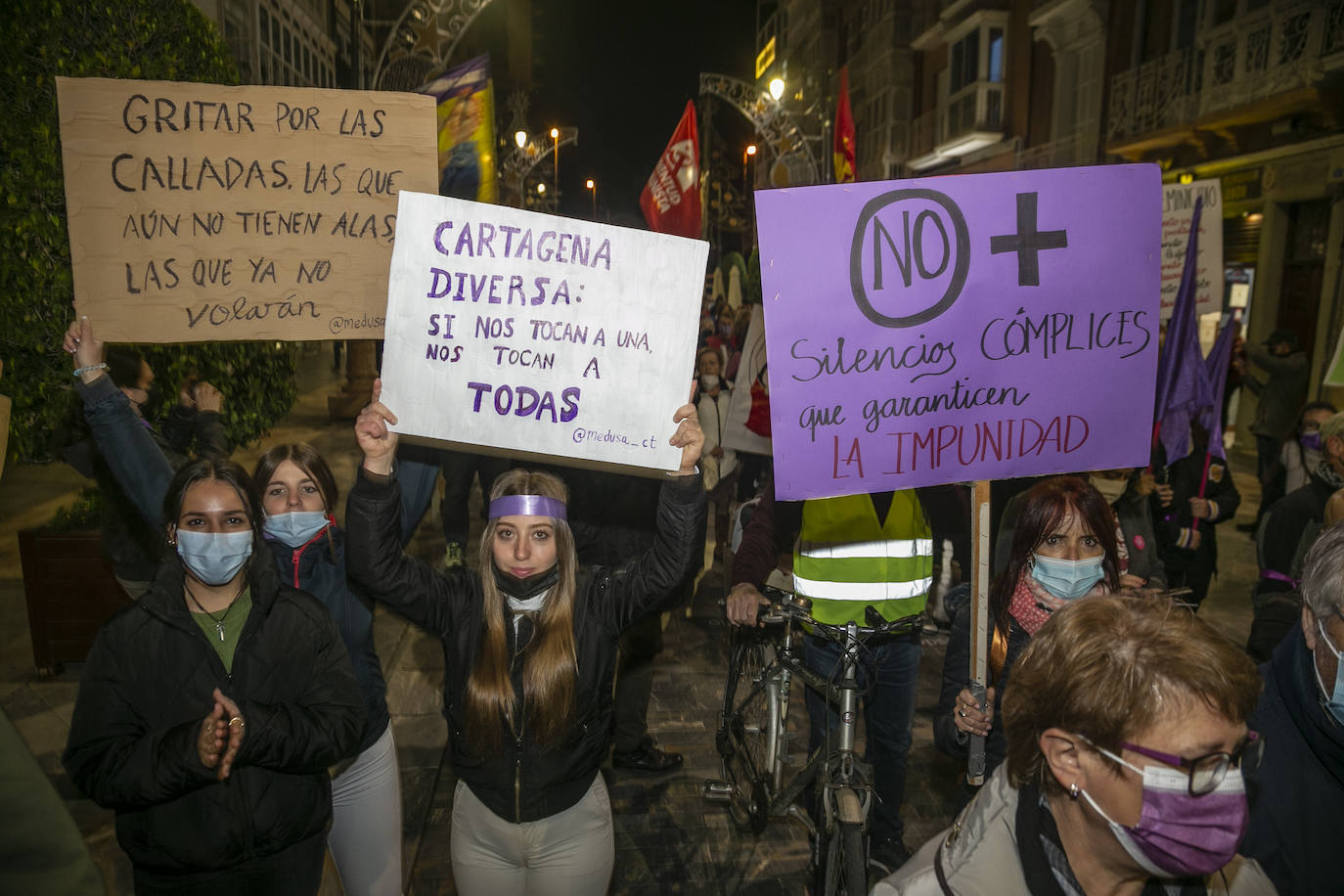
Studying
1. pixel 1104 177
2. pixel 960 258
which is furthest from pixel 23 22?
pixel 1104 177

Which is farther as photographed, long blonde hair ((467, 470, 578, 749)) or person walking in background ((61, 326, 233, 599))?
person walking in background ((61, 326, 233, 599))

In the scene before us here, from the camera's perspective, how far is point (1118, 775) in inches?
59.6

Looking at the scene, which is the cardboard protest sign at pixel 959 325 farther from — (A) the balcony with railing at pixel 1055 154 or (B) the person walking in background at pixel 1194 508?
(A) the balcony with railing at pixel 1055 154

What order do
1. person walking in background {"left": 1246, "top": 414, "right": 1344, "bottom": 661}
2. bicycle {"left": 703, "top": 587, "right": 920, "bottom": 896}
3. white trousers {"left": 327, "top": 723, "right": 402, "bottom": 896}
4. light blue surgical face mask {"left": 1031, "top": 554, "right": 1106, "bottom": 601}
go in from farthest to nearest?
1. person walking in background {"left": 1246, "top": 414, "right": 1344, "bottom": 661}
2. bicycle {"left": 703, "top": 587, "right": 920, "bottom": 896}
3. white trousers {"left": 327, "top": 723, "right": 402, "bottom": 896}
4. light blue surgical face mask {"left": 1031, "top": 554, "right": 1106, "bottom": 601}

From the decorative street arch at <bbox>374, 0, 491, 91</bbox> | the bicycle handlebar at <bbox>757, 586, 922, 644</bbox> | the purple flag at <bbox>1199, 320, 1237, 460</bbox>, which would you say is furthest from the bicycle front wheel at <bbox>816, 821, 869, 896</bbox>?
the decorative street arch at <bbox>374, 0, 491, 91</bbox>

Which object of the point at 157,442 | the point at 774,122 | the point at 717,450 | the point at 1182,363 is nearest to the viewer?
the point at 157,442

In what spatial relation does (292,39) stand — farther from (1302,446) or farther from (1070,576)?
(1070,576)

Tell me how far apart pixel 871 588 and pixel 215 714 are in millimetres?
2353

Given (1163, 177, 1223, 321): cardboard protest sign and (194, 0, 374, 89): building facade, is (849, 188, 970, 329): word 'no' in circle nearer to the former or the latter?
(1163, 177, 1223, 321): cardboard protest sign

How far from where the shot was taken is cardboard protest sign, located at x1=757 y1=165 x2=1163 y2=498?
2498 millimetres

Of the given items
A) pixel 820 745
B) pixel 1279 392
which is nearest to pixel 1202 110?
pixel 1279 392

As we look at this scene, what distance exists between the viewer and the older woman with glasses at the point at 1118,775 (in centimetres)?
148

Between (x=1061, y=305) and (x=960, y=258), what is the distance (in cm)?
36

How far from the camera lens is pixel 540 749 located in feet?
8.20
